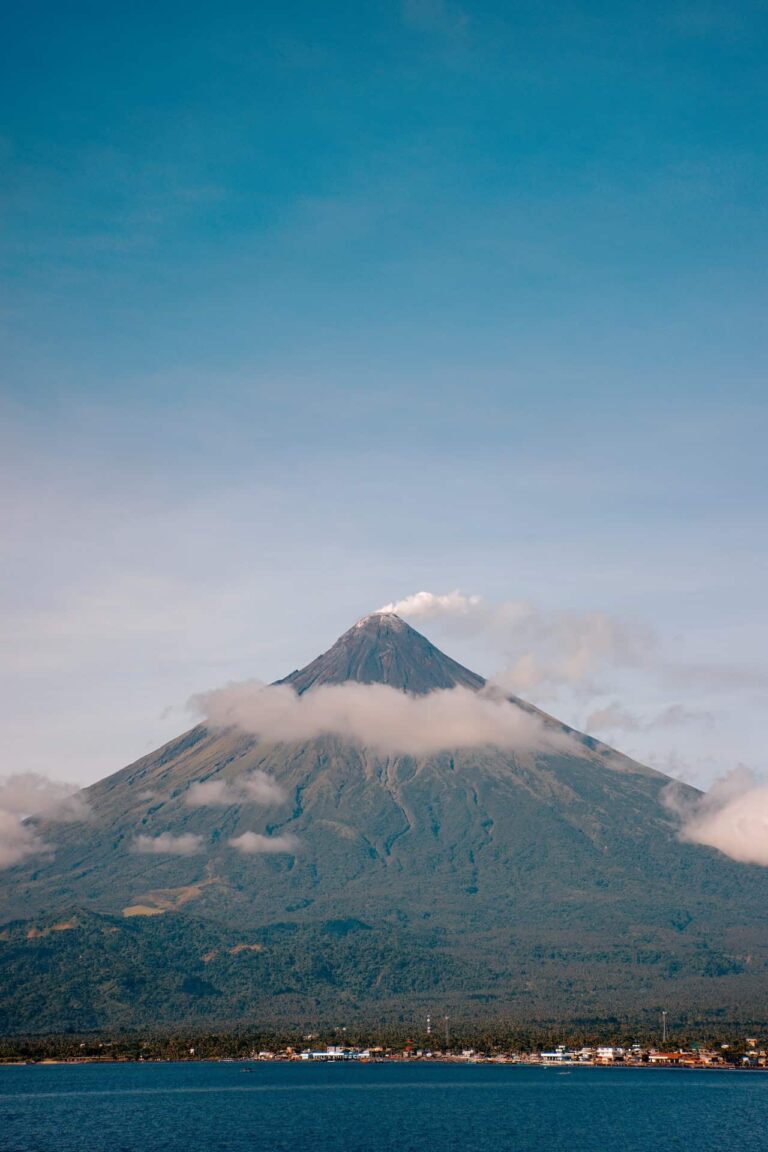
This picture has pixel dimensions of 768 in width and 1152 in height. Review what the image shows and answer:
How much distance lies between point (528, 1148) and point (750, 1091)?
5284 cm

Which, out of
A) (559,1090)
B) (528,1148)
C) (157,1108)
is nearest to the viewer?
(528,1148)

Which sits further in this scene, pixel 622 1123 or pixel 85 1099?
pixel 85 1099

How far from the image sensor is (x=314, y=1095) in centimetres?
16962

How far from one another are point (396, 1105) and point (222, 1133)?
28.5m

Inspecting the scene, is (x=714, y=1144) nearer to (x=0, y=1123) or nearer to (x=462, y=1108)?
(x=462, y=1108)

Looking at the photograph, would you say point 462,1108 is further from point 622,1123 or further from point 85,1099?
point 85,1099

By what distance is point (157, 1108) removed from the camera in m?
150

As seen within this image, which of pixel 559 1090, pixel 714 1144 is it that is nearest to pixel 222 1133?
pixel 714 1144

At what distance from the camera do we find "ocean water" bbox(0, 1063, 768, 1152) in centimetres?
12438

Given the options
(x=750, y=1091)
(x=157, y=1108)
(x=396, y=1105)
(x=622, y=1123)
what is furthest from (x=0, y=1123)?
(x=750, y=1091)

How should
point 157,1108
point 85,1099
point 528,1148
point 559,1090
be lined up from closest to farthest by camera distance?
point 528,1148 → point 157,1108 → point 85,1099 → point 559,1090

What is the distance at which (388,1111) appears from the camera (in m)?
149

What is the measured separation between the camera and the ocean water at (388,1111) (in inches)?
Result: 4897

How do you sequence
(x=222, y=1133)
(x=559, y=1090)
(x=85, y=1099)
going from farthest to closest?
(x=559, y=1090), (x=85, y=1099), (x=222, y=1133)
